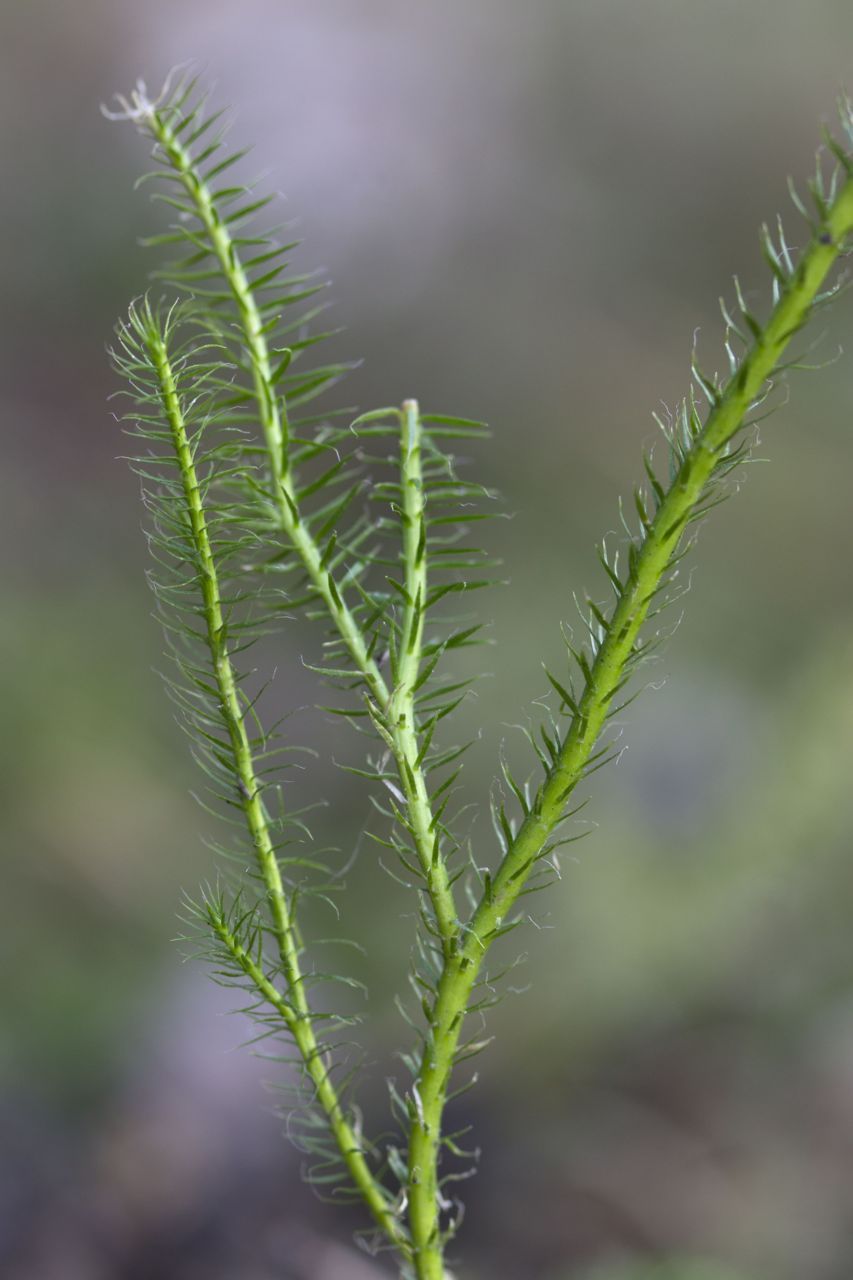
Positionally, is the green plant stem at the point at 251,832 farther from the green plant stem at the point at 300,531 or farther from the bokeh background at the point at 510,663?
the bokeh background at the point at 510,663

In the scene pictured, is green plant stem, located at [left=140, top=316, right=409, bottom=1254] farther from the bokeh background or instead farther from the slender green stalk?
the bokeh background

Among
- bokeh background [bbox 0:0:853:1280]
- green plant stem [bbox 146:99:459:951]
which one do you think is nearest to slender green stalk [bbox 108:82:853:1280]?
green plant stem [bbox 146:99:459:951]

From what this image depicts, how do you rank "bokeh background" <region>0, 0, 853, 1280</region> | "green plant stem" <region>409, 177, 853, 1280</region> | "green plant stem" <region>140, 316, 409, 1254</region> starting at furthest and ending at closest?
"bokeh background" <region>0, 0, 853, 1280</region>, "green plant stem" <region>140, 316, 409, 1254</region>, "green plant stem" <region>409, 177, 853, 1280</region>

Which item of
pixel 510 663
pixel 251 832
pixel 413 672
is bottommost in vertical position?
pixel 251 832

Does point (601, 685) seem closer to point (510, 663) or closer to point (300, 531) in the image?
point (300, 531)

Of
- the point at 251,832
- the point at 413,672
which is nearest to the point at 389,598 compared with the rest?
the point at 413,672

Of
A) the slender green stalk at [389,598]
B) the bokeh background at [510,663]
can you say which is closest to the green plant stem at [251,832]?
the slender green stalk at [389,598]

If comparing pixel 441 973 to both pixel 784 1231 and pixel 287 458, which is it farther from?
pixel 784 1231
